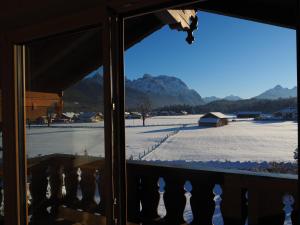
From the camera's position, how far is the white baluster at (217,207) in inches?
103

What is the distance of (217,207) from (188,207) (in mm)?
370

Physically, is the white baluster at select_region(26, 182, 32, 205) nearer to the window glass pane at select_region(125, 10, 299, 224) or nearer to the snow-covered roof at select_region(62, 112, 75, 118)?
the snow-covered roof at select_region(62, 112, 75, 118)

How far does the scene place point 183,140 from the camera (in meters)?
5.07

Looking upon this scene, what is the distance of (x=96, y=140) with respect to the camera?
5.69ft

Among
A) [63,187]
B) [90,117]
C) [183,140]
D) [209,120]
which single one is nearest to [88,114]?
[90,117]

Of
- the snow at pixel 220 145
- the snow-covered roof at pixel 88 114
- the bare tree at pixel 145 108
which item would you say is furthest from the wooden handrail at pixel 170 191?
the bare tree at pixel 145 108

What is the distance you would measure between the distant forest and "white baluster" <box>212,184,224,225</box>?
640 mm

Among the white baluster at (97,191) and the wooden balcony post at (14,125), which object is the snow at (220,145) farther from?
the wooden balcony post at (14,125)

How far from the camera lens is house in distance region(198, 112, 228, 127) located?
368cm

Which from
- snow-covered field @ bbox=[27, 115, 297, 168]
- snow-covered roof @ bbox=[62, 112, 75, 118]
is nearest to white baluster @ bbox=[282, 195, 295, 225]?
snow-covered field @ bbox=[27, 115, 297, 168]

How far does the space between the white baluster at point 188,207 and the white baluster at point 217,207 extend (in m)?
0.22

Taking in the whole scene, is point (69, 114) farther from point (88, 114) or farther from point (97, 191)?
point (97, 191)

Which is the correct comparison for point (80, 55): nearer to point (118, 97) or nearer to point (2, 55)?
point (118, 97)

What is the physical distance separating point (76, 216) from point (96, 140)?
0.72 metres
